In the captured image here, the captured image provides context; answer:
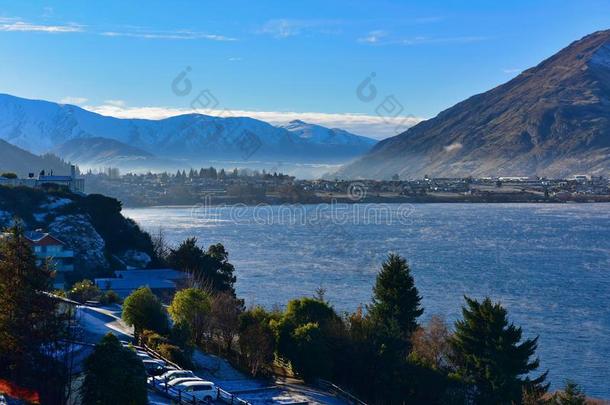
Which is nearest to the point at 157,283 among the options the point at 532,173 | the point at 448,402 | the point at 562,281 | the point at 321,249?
the point at 448,402

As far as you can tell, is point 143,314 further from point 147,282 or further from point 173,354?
point 147,282

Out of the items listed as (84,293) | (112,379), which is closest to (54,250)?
(84,293)

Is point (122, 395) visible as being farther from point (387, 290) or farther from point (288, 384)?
point (387, 290)

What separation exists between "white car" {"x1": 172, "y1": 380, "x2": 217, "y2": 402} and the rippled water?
39.4 ft

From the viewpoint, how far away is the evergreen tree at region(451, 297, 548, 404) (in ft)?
60.0

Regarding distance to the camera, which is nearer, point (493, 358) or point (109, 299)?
point (493, 358)

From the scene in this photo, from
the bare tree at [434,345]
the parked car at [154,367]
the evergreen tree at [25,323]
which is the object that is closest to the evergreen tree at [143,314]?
the parked car at [154,367]

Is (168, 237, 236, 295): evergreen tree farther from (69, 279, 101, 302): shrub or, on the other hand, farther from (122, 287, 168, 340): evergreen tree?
(122, 287, 168, 340): evergreen tree

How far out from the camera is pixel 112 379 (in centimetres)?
1193

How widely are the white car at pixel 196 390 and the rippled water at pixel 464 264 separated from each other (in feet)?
39.4

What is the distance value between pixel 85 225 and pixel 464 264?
21.4 metres

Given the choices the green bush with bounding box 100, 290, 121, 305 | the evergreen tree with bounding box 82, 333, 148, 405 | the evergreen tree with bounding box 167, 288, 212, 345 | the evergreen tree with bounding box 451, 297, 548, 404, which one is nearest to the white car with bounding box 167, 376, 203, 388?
the evergreen tree with bounding box 82, 333, 148, 405

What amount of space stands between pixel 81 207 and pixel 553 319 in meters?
22.3

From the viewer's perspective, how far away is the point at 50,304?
523 inches
